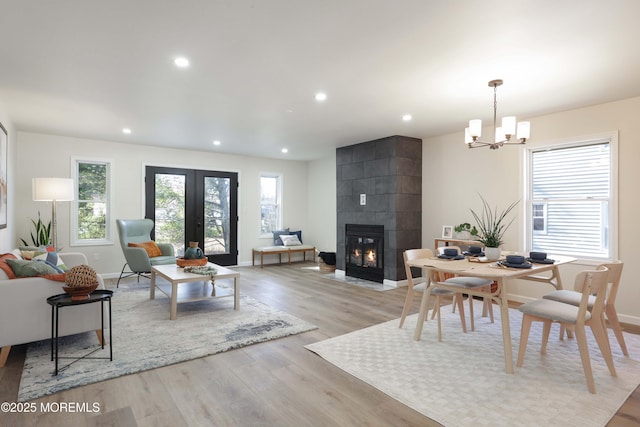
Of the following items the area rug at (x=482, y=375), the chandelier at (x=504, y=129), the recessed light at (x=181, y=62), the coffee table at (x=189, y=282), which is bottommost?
the area rug at (x=482, y=375)

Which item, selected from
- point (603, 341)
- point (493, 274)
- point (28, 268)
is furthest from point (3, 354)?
point (603, 341)

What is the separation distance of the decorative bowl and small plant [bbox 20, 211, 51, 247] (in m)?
3.49

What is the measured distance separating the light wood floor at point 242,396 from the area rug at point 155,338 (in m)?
0.10

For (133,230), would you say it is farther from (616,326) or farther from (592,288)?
(616,326)

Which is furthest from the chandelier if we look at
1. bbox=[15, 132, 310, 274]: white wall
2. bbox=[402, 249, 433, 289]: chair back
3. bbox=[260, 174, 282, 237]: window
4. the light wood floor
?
bbox=[260, 174, 282, 237]: window

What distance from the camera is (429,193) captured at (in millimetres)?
5922

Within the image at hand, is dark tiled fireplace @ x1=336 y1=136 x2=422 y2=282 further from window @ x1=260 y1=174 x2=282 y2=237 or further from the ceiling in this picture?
window @ x1=260 y1=174 x2=282 y2=237

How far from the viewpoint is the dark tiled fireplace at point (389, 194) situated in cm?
567

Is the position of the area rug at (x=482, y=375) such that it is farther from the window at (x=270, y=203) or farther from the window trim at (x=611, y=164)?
the window at (x=270, y=203)

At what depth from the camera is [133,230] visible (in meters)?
5.85

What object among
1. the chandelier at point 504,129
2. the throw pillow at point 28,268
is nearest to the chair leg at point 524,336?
the chandelier at point 504,129

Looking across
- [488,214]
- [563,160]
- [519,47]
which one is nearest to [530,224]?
[488,214]

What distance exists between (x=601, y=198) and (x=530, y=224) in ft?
2.71

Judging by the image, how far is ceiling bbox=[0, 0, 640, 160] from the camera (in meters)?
2.18
